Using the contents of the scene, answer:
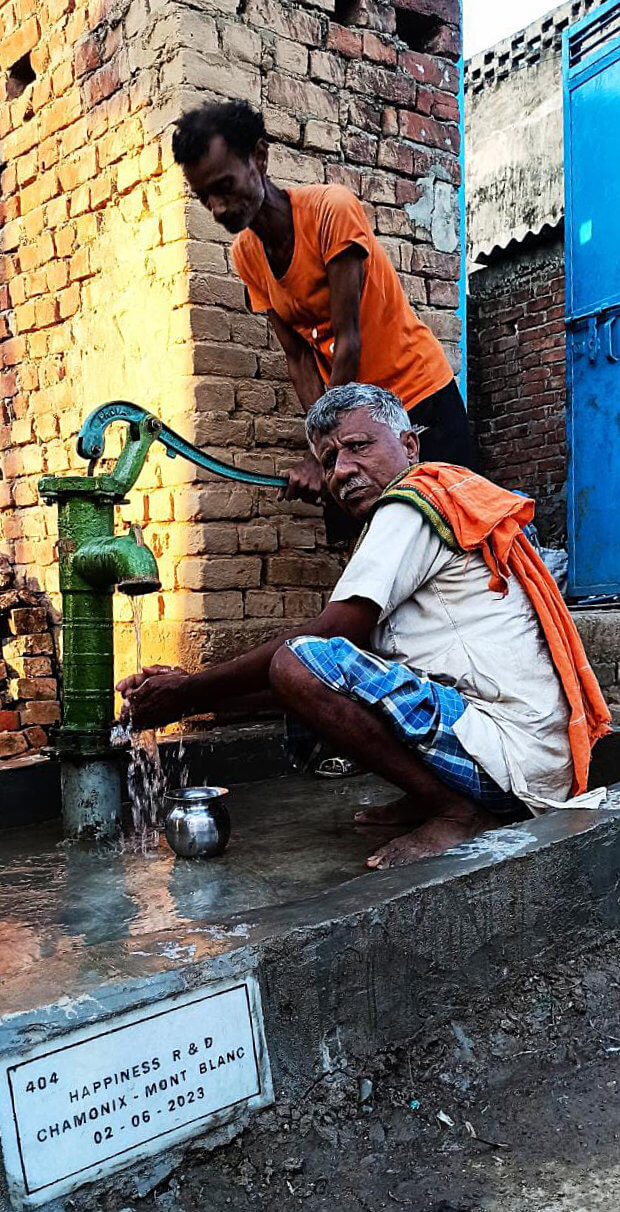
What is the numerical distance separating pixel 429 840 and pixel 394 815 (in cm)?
39

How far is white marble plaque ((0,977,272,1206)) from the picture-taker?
118cm

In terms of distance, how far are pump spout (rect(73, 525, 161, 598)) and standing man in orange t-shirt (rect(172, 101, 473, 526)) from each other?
811mm

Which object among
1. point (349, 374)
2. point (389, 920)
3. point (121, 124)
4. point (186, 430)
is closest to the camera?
point (389, 920)

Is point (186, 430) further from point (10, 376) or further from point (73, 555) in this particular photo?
point (10, 376)

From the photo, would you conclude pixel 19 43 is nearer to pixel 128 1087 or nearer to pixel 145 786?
pixel 145 786

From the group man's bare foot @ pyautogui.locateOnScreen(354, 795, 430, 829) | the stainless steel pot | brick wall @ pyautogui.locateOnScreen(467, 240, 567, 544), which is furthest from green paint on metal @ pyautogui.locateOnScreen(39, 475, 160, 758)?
brick wall @ pyautogui.locateOnScreen(467, 240, 567, 544)

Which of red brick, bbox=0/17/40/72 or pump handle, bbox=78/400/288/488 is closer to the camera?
pump handle, bbox=78/400/288/488

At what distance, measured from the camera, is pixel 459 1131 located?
5.01ft

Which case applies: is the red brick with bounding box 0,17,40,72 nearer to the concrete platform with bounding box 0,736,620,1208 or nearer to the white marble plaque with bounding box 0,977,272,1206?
the concrete platform with bounding box 0,736,620,1208

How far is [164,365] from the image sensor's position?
336 centimetres

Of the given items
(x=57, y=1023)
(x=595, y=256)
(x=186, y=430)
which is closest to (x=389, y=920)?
(x=57, y=1023)

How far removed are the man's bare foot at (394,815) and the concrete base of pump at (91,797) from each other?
A: 0.61 meters

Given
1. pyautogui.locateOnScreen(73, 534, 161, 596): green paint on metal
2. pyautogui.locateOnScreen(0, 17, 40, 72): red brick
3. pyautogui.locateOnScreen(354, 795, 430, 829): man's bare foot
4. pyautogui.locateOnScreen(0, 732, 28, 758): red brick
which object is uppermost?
pyautogui.locateOnScreen(0, 17, 40, 72): red brick

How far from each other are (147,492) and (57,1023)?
2.46m
